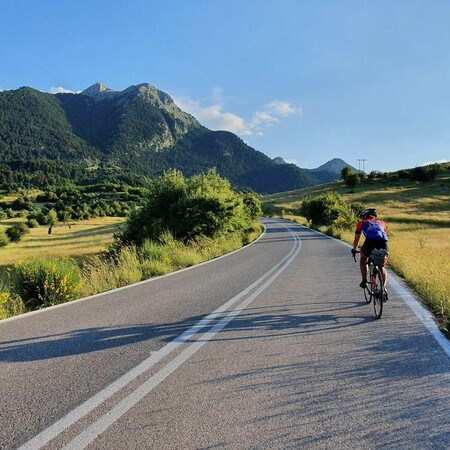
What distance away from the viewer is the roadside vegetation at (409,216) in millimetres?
9123

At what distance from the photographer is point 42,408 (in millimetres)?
3436

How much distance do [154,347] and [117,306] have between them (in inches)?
108

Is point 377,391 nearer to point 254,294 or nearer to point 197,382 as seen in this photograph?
point 197,382

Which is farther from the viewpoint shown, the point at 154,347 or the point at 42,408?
the point at 154,347

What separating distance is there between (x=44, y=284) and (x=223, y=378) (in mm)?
6201

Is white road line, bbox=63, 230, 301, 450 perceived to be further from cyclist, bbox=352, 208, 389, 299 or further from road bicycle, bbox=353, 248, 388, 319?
cyclist, bbox=352, 208, 389, 299

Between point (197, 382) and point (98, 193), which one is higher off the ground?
point (98, 193)

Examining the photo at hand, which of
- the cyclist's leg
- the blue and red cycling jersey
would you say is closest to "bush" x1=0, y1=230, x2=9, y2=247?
the cyclist's leg

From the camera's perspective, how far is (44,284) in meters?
8.87

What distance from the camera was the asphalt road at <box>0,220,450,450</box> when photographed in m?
2.99

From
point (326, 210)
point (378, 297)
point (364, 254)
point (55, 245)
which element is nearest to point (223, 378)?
point (378, 297)

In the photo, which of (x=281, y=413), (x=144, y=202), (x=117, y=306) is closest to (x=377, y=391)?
(x=281, y=413)

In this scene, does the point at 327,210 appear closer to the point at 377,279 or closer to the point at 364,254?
the point at 364,254

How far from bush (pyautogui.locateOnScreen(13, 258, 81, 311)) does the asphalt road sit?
4.47ft
